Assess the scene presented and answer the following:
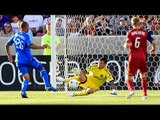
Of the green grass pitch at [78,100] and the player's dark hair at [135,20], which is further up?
the player's dark hair at [135,20]

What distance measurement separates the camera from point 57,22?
1316cm

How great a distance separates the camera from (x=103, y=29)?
13.8 meters

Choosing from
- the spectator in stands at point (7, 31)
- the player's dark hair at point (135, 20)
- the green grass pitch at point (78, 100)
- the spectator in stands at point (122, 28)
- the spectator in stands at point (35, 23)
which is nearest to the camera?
the green grass pitch at point (78, 100)

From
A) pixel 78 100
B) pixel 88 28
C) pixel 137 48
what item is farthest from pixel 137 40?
pixel 88 28

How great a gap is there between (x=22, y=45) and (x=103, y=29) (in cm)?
338

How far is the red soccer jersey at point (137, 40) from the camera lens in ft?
32.1

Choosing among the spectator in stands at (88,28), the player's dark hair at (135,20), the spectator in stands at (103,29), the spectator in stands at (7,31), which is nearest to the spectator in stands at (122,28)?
the spectator in stands at (103,29)

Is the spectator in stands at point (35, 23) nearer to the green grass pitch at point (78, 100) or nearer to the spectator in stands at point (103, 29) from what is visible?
the spectator in stands at point (103, 29)

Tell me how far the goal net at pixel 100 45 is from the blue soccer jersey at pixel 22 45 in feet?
7.26

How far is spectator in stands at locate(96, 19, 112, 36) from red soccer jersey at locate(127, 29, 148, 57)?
3.77m
